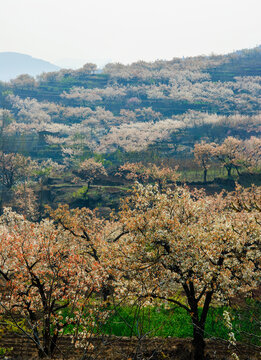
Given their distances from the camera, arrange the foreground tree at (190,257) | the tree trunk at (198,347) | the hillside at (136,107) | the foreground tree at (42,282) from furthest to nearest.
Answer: the hillside at (136,107)
the tree trunk at (198,347)
the foreground tree at (190,257)
the foreground tree at (42,282)

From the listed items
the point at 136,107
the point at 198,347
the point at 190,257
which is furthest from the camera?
the point at 136,107

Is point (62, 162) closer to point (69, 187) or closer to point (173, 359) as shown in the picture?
point (69, 187)

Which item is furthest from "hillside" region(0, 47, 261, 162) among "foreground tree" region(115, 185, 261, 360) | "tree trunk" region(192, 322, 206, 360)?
"tree trunk" region(192, 322, 206, 360)

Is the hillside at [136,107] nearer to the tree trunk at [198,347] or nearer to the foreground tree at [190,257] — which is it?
the foreground tree at [190,257]

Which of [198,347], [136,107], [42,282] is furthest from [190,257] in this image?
[136,107]

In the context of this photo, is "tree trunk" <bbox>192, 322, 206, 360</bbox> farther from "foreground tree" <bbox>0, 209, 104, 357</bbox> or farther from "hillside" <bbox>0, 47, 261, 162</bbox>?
"hillside" <bbox>0, 47, 261, 162</bbox>

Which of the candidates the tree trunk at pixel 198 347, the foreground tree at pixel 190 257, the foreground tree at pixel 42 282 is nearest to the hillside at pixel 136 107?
the foreground tree at pixel 42 282

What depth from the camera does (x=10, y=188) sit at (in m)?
63.4

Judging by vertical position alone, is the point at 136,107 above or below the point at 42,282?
above

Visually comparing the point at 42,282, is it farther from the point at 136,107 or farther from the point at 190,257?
the point at 136,107

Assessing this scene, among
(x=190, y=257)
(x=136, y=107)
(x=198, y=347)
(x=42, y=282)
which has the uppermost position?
(x=136, y=107)

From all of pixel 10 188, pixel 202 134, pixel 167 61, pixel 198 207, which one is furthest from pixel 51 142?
pixel 167 61

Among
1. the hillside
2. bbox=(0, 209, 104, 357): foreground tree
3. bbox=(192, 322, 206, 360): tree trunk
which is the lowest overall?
bbox=(192, 322, 206, 360): tree trunk

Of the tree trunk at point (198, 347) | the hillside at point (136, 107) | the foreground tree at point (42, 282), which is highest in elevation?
the hillside at point (136, 107)
